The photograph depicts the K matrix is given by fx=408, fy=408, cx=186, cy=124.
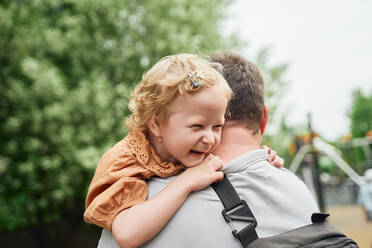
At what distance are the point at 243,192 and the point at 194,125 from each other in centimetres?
32

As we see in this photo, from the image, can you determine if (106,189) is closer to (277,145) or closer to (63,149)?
(63,149)

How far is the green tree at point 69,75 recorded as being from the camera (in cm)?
845

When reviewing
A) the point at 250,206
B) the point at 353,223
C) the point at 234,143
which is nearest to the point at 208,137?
the point at 234,143

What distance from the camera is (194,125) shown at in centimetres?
159

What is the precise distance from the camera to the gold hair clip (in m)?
1.57

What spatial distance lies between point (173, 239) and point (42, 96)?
751cm

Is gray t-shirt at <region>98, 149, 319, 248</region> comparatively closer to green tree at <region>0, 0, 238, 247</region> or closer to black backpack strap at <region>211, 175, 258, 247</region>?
black backpack strap at <region>211, 175, 258, 247</region>

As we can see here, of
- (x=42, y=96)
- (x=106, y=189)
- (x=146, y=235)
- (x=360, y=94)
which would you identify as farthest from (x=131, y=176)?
(x=360, y=94)

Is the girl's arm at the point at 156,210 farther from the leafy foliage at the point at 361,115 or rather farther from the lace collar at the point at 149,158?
the leafy foliage at the point at 361,115

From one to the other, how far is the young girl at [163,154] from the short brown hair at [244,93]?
0.16m

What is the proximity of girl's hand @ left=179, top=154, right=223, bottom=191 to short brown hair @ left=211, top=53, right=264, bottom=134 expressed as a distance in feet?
0.89

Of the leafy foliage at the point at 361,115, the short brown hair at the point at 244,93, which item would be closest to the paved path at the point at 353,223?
the short brown hair at the point at 244,93

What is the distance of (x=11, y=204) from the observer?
31.8 feet

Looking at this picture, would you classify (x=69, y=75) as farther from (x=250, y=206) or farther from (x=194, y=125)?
(x=250, y=206)
